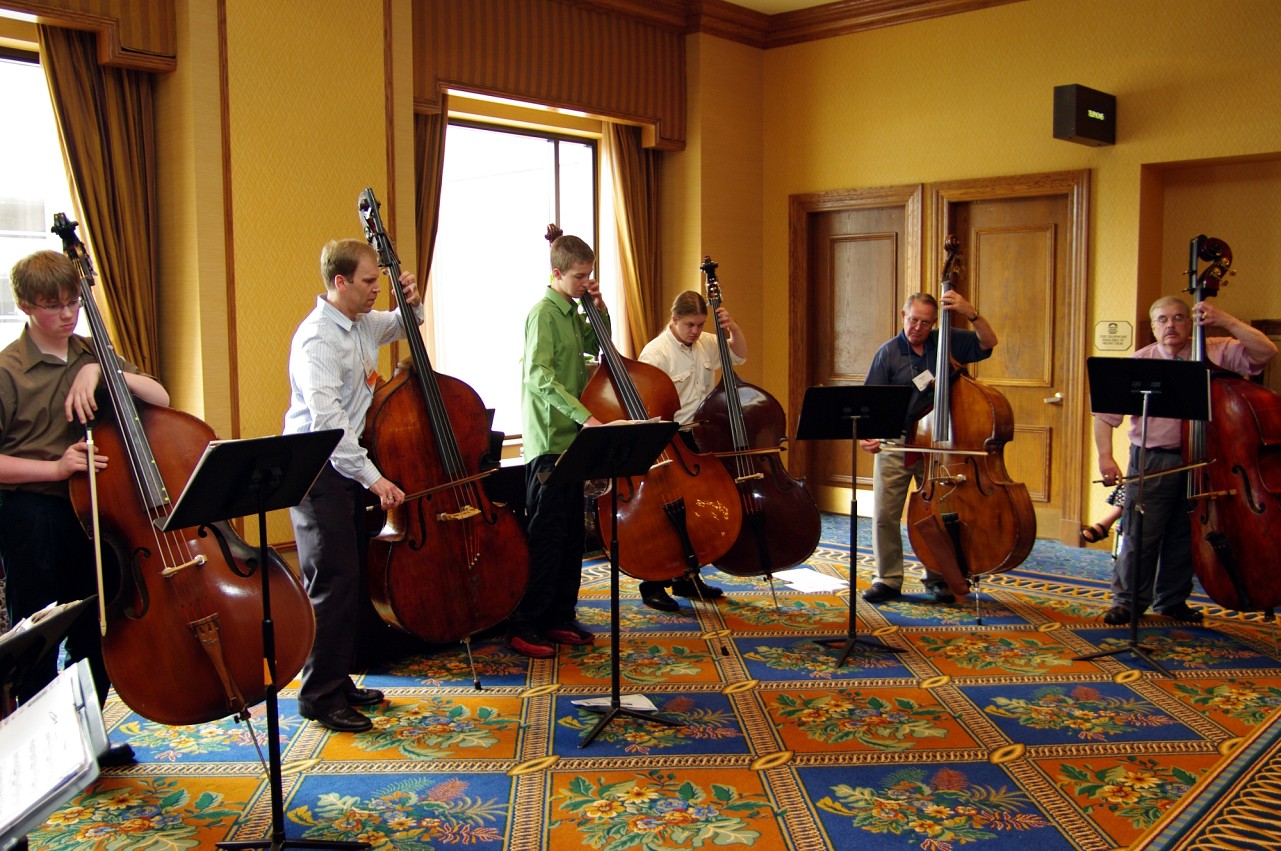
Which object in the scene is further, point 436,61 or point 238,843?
point 436,61

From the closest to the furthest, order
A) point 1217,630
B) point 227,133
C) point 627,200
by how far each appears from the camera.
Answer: point 1217,630, point 227,133, point 627,200

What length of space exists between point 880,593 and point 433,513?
98.5 inches

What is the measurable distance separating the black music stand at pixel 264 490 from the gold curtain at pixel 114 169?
2.48m

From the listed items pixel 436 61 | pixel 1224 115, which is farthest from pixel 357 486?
pixel 1224 115

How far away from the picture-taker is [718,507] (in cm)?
444

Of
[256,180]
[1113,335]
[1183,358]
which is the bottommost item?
[1183,358]

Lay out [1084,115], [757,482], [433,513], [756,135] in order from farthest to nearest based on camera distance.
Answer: [756,135], [1084,115], [757,482], [433,513]

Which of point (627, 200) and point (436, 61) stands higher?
point (436, 61)

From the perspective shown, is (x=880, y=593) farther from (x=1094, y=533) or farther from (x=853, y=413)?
(x=853, y=413)

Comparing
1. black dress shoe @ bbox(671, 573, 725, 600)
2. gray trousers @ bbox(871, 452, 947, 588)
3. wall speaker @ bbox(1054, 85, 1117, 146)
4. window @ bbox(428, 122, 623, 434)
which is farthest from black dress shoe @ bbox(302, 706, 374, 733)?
wall speaker @ bbox(1054, 85, 1117, 146)

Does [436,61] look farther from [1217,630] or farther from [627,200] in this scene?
[1217,630]

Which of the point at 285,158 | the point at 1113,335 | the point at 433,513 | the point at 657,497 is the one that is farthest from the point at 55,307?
the point at 1113,335

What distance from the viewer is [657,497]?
14.3 ft

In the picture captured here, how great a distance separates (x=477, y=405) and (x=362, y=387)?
0.40 m
